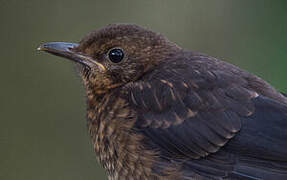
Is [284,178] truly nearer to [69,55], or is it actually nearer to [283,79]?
[69,55]

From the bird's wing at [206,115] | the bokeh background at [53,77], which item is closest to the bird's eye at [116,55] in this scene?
the bird's wing at [206,115]

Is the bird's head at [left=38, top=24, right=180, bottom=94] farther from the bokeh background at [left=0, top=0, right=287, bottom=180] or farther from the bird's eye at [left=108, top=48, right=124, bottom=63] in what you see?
the bokeh background at [left=0, top=0, right=287, bottom=180]

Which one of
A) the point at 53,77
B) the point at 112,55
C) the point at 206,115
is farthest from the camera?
the point at 53,77

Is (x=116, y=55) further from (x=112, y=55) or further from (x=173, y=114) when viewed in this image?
(x=173, y=114)

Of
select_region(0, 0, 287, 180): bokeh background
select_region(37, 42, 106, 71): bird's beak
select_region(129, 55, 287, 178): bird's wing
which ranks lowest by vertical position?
select_region(0, 0, 287, 180): bokeh background

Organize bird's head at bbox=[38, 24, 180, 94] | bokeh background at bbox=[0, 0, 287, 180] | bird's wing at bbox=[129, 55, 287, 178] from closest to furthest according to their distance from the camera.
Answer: bird's wing at bbox=[129, 55, 287, 178], bird's head at bbox=[38, 24, 180, 94], bokeh background at bbox=[0, 0, 287, 180]

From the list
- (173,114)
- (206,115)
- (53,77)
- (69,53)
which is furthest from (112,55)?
(53,77)

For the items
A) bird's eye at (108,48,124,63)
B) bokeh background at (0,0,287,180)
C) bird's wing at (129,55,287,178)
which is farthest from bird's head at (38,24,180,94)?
bokeh background at (0,0,287,180)

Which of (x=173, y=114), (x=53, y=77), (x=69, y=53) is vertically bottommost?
(x=53, y=77)

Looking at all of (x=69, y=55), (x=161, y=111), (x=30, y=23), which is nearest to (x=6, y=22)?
(x=30, y=23)
